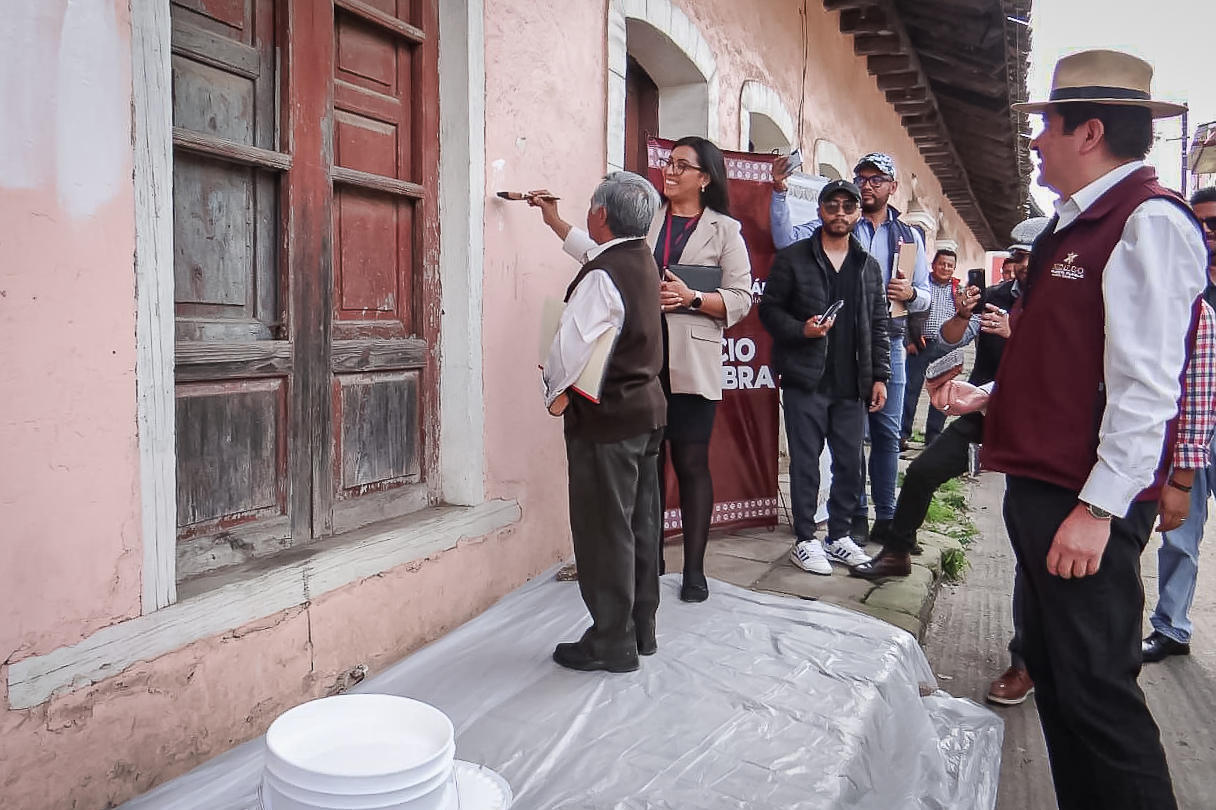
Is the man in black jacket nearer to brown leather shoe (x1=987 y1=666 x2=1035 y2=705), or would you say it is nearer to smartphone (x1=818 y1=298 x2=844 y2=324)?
smartphone (x1=818 y1=298 x2=844 y2=324)

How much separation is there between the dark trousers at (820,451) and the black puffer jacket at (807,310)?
0.30 ft

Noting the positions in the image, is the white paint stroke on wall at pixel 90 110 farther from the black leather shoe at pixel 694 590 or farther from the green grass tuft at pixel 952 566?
the green grass tuft at pixel 952 566

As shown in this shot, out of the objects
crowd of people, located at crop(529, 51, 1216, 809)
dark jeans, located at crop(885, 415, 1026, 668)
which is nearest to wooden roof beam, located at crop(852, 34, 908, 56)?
crowd of people, located at crop(529, 51, 1216, 809)

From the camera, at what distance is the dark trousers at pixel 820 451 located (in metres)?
4.04

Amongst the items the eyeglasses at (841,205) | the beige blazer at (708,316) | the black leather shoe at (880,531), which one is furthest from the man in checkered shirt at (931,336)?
the beige blazer at (708,316)

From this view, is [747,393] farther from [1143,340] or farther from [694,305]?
[1143,340]

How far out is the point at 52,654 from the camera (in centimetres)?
182

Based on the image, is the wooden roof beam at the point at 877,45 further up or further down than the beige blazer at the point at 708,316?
further up

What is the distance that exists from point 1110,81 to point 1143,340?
590mm

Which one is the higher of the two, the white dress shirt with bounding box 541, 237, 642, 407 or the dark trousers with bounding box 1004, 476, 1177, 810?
the white dress shirt with bounding box 541, 237, 642, 407

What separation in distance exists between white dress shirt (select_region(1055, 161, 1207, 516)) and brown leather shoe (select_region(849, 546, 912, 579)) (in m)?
2.22

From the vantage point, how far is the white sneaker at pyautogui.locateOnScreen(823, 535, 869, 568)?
4070 millimetres

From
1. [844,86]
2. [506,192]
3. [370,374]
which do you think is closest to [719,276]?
[506,192]

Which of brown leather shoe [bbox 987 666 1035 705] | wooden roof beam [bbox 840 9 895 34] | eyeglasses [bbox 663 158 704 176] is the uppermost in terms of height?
wooden roof beam [bbox 840 9 895 34]
